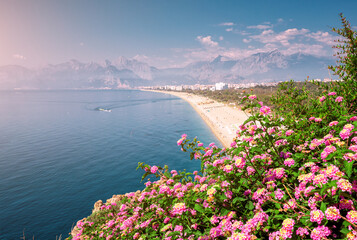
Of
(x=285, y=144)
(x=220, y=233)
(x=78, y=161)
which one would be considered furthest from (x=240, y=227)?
(x=78, y=161)

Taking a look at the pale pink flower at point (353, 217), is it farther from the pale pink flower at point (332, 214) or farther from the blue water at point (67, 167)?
the blue water at point (67, 167)

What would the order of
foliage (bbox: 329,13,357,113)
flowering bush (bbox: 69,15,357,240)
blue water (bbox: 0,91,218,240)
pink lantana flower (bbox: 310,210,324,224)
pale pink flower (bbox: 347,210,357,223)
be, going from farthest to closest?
1. blue water (bbox: 0,91,218,240)
2. foliage (bbox: 329,13,357,113)
3. flowering bush (bbox: 69,15,357,240)
4. pink lantana flower (bbox: 310,210,324,224)
5. pale pink flower (bbox: 347,210,357,223)

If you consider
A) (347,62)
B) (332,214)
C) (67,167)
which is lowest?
(67,167)

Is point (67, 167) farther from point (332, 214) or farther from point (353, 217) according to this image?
point (353, 217)

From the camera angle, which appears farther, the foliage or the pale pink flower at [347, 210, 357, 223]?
the foliage

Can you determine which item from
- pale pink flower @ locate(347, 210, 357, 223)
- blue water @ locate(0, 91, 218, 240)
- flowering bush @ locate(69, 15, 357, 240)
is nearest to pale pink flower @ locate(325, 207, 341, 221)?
flowering bush @ locate(69, 15, 357, 240)

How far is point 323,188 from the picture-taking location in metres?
2.22

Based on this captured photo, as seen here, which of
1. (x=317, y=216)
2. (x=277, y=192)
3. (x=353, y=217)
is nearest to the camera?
(x=353, y=217)

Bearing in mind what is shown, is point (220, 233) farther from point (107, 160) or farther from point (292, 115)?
point (107, 160)

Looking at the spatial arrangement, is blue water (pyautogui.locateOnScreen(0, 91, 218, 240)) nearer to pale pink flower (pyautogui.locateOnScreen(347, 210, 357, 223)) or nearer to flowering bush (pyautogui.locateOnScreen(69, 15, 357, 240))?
flowering bush (pyautogui.locateOnScreen(69, 15, 357, 240))

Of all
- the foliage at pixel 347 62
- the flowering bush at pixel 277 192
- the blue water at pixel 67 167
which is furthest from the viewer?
the blue water at pixel 67 167

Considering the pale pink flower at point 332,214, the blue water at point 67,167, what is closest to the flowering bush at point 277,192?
the pale pink flower at point 332,214

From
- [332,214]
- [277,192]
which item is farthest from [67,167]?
[332,214]

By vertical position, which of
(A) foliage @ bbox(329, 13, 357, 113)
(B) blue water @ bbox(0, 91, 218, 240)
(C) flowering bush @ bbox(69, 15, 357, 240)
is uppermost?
(A) foliage @ bbox(329, 13, 357, 113)
